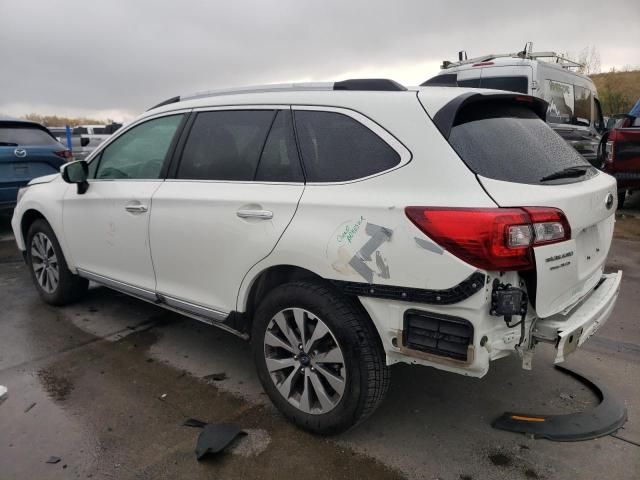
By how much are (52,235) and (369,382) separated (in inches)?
135

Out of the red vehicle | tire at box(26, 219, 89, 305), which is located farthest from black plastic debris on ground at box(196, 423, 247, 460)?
the red vehicle

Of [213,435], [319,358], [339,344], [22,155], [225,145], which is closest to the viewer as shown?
[339,344]

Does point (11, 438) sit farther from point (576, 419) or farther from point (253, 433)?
point (576, 419)

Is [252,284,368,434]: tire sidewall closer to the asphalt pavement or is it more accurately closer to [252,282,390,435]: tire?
[252,282,390,435]: tire

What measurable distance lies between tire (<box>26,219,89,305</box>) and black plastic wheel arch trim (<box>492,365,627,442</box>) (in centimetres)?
372

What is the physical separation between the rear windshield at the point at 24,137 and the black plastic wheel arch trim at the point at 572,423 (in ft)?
24.2

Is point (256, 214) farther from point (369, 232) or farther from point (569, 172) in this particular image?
point (569, 172)

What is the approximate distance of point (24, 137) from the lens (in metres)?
7.64

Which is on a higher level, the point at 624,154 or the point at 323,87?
the point at 323,87

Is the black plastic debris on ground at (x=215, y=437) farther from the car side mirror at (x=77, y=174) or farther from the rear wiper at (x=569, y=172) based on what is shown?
the car side mirror at (x=77, y=174)

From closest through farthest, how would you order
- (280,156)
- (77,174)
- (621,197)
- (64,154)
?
1. (280,156)
2. (77,174)
3. (64,154)
4. (621,197)

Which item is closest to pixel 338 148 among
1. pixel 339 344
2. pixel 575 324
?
pixel 339 344

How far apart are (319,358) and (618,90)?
3740 centimetres

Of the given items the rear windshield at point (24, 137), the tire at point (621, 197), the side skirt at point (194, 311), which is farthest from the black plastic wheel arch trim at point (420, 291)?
the tire at point (621, 197)
